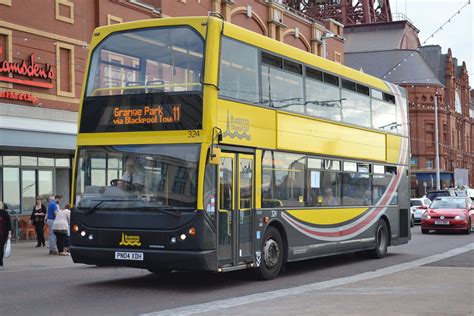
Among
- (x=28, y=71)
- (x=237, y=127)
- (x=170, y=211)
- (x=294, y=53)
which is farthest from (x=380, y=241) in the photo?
(x=28, y=71)

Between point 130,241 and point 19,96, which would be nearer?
point 130,241

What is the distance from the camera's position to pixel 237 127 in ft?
41.4

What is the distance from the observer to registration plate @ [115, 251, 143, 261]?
38.9 ft

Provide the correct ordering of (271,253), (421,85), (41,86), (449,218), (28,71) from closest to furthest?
(271,253) < (28,71) < (41,86) < (449,218) < (421,85)

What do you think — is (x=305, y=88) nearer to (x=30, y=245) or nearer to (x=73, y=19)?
(x=30, y=245)

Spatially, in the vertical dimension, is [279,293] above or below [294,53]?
below

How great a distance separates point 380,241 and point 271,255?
618cm

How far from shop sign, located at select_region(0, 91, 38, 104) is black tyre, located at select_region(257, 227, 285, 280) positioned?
1382 cm

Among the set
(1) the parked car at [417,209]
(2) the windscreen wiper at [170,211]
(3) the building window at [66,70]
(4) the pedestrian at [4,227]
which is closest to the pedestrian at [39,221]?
(3) the building window at [66,70]

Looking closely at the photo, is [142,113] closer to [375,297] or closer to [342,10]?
[375,297]

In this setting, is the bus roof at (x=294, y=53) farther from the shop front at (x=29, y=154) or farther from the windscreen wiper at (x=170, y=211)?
the shop front at (x=29, y=154)

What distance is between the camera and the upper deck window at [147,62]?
12062 millimetres

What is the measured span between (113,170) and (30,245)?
44.1ft

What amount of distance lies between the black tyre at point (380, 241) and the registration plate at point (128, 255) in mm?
8441
